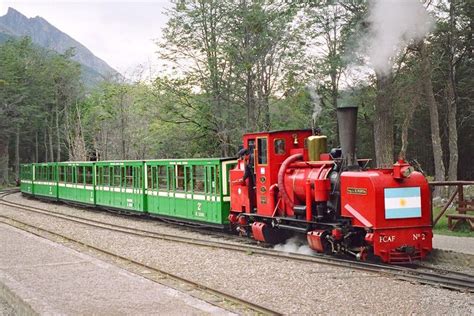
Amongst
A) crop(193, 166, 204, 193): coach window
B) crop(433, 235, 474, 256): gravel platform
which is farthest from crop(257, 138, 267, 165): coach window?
crop(433, 235, 474, 256): gravel platform

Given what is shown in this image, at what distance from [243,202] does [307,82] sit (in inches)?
484

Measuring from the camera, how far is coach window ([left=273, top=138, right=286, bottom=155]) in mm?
12727

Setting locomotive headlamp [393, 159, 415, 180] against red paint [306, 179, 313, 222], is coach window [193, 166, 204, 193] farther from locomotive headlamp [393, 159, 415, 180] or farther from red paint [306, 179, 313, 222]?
locomotive headlamp [393, 159, 415, 180]

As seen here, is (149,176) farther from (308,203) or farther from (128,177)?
(308,203)

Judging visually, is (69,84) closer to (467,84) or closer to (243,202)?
(467,84)

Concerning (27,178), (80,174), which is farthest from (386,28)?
(27,178)

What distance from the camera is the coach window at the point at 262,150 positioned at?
42.2 ft

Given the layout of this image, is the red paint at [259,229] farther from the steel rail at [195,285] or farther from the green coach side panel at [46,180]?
the green coach side panel at [46,180]

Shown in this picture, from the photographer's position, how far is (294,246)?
42.5ft

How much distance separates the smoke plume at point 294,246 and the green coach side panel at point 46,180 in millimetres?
20990

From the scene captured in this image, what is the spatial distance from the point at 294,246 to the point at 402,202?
3596mm

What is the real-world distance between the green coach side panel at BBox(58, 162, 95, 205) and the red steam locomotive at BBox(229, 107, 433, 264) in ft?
45.4

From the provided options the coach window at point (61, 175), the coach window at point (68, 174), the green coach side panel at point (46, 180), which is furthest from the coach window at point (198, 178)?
the green coach side panel at point (46, 180)

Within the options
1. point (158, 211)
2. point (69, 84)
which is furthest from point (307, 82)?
point (69, 84)
